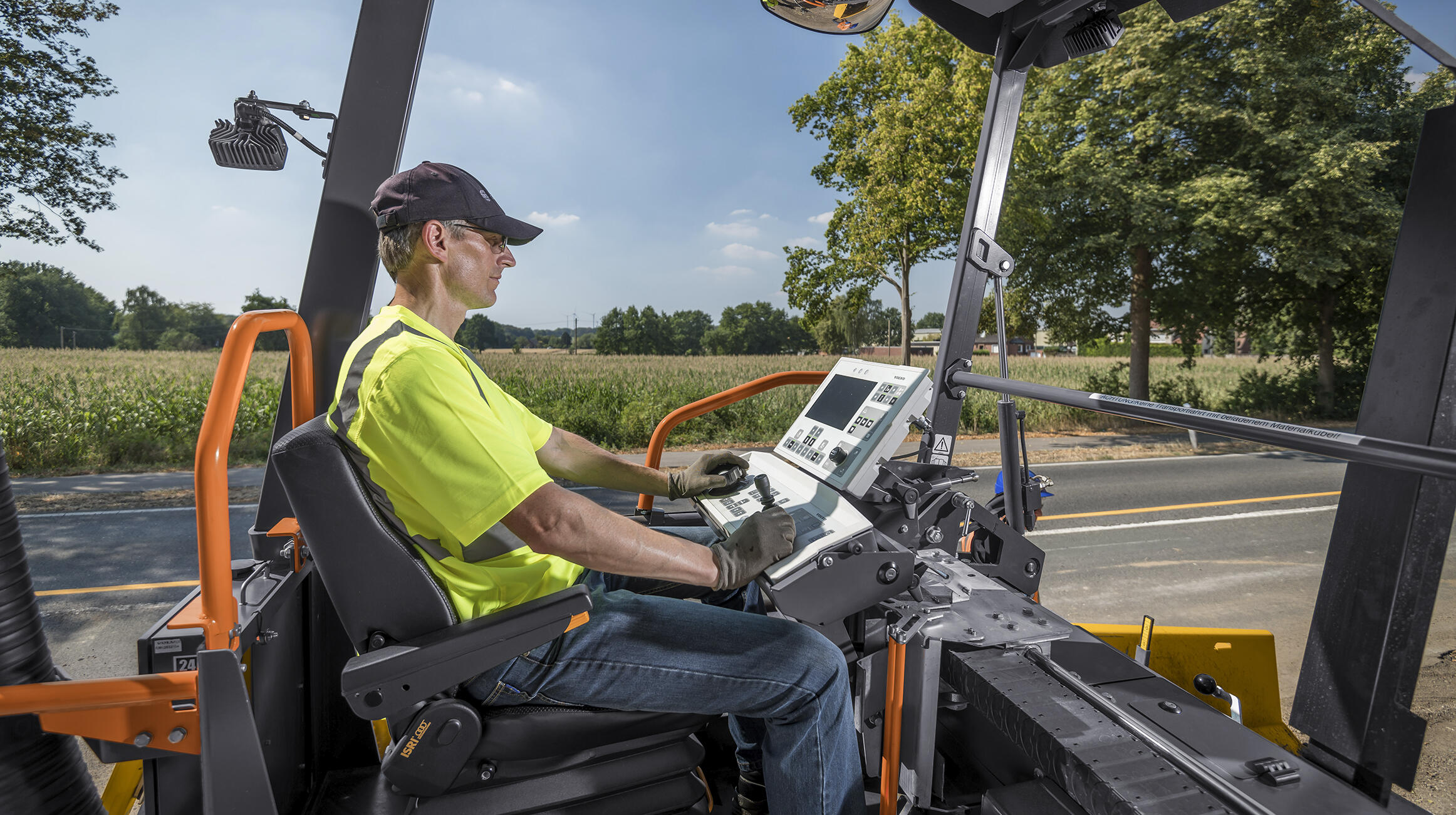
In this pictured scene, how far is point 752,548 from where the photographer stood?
163cm

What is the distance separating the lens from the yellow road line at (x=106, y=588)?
4.69m

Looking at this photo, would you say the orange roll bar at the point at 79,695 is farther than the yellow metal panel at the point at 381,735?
No

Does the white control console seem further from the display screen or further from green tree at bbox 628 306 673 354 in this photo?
green tree at bbox 628 306 673 354

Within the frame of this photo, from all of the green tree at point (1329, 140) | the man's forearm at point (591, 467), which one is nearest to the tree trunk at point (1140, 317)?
the green tree at point (1329, 140)

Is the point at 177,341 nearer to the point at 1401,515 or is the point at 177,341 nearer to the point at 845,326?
the point at 845,326

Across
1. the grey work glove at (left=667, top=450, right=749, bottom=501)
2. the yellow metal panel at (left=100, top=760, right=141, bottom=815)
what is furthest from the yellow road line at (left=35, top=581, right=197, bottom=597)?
the grey work glove at (left=667, top=450, right=749, bottom=501)

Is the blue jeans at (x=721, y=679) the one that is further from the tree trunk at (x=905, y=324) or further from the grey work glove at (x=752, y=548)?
the tree trunk at (x=905, y=324)

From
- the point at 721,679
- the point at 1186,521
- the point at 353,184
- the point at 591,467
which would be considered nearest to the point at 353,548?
the point at 721,679

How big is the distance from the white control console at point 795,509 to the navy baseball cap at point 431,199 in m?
1.00

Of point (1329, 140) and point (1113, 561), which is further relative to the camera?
point (1329, 140)

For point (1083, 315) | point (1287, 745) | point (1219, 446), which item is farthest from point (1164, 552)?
point (1083, 315)

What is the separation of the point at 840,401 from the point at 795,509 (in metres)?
0.52

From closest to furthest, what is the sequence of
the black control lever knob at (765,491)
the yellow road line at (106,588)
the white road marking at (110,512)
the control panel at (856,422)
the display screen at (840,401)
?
the black control lever knob at (765,491), the control panel at (856,422), the display screen at (840,401), the yellow road line at (106,588), the white road marking at (110,512)

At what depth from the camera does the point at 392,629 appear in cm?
139
